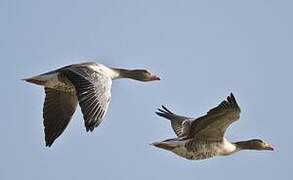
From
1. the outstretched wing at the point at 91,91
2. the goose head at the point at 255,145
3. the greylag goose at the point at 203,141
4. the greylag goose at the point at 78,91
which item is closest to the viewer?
the outstretched wing at the point at 91,91

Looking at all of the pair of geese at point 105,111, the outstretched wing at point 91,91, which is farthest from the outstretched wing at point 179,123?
the outstretched wing at point 91,91

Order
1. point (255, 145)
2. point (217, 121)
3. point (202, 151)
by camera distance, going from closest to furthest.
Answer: point (217, 121)
point (202, 151)
point (255, 145)

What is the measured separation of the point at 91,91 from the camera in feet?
52.5

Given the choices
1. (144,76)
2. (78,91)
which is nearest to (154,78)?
(144,76)

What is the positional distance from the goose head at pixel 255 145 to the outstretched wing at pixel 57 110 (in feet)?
12.4

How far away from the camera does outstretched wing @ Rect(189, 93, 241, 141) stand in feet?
52.3

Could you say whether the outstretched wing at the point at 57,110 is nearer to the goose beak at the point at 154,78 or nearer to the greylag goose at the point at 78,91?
the greylag goose at the point at 78,91

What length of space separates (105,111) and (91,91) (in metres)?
0.69

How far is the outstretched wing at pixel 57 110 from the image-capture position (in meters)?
18.8

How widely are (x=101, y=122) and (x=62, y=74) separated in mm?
2667

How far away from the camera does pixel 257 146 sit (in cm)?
1839

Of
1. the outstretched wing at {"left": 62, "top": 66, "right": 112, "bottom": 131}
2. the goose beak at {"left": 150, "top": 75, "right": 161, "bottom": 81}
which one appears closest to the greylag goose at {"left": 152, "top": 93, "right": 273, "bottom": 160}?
the outstretched wing at {"left": 62, "top": 66, "right": 112, "bottom": 131}

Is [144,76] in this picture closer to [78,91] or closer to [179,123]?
[179,123]

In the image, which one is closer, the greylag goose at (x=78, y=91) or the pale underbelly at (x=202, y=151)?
the greylag goose at (x=78, y=91)
